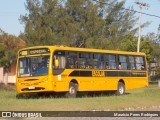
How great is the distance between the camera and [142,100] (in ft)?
77.3

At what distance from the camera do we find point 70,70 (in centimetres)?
2530

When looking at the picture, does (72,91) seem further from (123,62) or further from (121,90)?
(123,62)

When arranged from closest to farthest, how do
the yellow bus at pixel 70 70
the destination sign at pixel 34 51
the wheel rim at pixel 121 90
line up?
the yellow bus at pixel 70 70 < the destination sign at pixel 34 51 < the wheel rim at pixel 121 90

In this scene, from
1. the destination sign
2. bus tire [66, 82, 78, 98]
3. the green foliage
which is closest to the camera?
the destination sign

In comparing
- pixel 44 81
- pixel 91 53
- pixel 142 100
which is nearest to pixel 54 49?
pixel 44 81

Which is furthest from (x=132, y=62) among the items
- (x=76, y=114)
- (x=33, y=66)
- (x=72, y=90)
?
(x=76, y=114)

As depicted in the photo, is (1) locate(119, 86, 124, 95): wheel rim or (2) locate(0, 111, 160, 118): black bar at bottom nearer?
(2) locate(0, 111, 160, 118): black bar at bottom

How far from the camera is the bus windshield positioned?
24.2 m

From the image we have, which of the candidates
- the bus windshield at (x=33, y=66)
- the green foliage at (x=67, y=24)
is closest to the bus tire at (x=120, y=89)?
the bus windshield at (x=33, y=66)

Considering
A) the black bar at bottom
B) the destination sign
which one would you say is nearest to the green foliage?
the destination sign

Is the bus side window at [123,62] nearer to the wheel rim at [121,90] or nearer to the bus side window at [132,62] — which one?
the bus side window at [132,62]

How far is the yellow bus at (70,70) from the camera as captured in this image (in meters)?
24.1

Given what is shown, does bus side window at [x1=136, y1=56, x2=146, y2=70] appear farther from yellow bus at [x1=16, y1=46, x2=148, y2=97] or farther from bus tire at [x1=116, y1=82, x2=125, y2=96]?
bus tire at [x1=116, y1=82, x2=125, y2=96]

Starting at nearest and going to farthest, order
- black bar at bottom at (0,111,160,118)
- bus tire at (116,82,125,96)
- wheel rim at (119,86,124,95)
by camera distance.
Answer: black bar at bottom at (0,111,160,118) → bus tire at (116,82,125,96) → wheel rim at (119,86,124,95)
